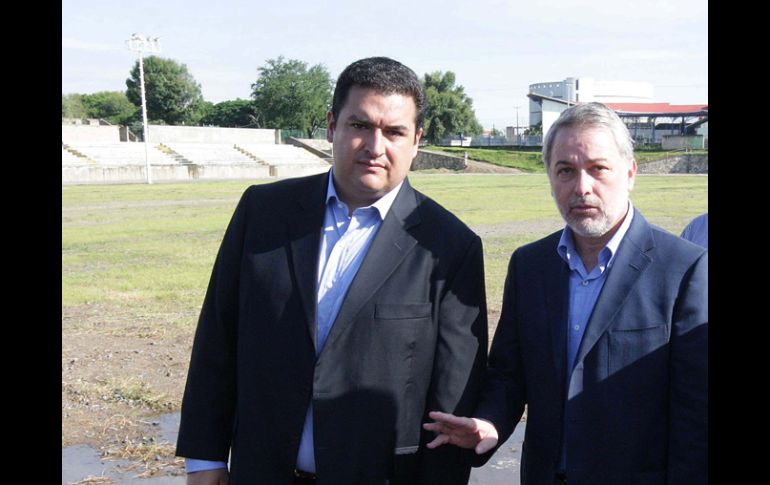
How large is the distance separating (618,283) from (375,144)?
3.24 feet

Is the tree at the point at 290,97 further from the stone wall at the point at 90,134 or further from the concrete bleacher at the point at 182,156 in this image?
the stone wall at the point at 90,134

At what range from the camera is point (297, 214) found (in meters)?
3.05

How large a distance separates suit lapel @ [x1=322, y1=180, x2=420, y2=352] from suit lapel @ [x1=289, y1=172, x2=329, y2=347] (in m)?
0.12

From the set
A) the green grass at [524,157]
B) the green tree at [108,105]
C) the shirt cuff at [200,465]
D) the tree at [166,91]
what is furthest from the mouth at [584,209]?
the green tree at [108,105]

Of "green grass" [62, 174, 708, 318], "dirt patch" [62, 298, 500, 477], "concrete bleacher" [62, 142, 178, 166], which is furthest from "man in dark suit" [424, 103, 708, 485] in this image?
"concrete bleacher" [62, 142, 178, 166]

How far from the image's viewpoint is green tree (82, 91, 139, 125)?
89812 millimetres

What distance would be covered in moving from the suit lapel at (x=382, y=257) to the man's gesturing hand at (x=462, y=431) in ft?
1.51

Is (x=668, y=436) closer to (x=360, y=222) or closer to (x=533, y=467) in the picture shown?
(x=533, y=467)

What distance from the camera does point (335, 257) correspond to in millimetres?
2975

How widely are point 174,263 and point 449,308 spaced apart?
1146 cm

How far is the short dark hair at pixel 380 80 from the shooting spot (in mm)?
2916

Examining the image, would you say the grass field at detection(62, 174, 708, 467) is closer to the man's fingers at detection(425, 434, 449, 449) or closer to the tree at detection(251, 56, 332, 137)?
the man's fingers at detection(425, 434, 449, 449)
